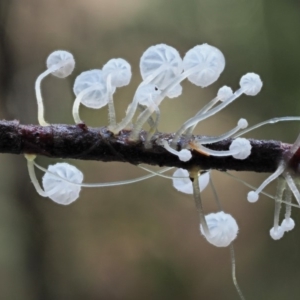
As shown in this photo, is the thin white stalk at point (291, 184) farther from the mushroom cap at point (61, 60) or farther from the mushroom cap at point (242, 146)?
the mushroom cap at point (61, 60)

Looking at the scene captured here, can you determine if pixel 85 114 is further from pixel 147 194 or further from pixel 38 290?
pixel 38 290

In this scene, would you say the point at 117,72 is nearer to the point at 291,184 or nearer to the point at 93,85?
the point at 93,85

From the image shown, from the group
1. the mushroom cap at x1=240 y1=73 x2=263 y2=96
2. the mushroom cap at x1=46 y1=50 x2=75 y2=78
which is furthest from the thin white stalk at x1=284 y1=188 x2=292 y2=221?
the mushroom cap at x1=46 y1=50 x2=75 y2=78

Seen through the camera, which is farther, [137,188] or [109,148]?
[137,188]

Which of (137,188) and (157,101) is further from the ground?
(157,101)

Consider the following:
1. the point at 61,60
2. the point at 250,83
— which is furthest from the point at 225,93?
the point at 61,60

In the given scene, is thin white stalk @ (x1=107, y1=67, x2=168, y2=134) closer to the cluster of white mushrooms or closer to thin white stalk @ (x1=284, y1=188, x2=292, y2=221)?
the cluster of white mushrooms

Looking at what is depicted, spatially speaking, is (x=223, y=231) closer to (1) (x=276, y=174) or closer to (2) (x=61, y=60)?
(1) (x=276, y=174)

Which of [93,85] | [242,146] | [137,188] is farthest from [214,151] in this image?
[137,188]

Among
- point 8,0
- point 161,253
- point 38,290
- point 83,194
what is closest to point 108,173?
point 83,194
